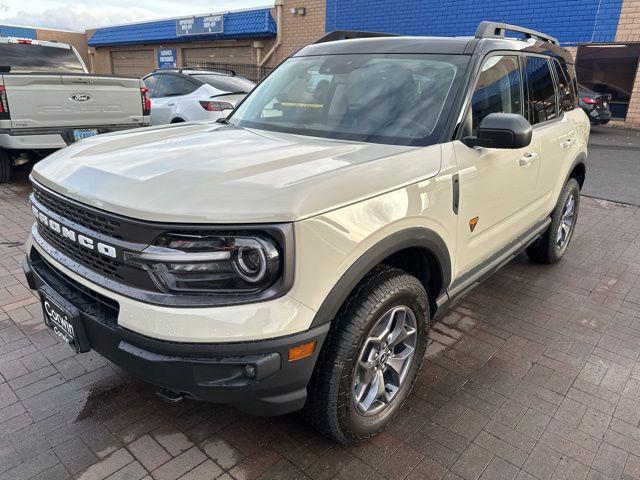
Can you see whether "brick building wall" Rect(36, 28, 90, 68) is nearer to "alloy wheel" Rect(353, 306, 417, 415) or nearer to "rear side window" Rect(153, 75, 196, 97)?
"rear side window" Rect(153, 75, 196, 97)

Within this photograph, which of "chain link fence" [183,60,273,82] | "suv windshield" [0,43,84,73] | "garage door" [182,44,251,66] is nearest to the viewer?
"suv windshield" [0,43,84,73]

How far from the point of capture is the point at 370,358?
2408 mm

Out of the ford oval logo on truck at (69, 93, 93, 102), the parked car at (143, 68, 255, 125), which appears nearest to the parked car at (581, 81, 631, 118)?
the parked car at (143, 68, 255, 125)

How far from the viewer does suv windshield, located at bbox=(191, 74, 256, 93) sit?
8898 mm

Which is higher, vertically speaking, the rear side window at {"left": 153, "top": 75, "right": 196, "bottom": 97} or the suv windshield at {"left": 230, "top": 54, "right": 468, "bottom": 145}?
the suv windshield at {"left": 230, "top": 54, "right": 468, "bottom": 145}

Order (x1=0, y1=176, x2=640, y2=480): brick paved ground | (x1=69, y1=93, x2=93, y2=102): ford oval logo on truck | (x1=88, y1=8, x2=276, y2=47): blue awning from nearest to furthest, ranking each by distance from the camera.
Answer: (x1=0, y1=176, x2=640, y2=480): brick paved ground
(x1=69, y1=93, x2=93, y2=102): ford oval logo on truck
(x1=88, y1=8, x2=276, y2=47): blue awning

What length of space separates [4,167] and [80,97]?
1.72 m

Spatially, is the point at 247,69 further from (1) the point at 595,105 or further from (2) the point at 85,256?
(2) the point at 85,256

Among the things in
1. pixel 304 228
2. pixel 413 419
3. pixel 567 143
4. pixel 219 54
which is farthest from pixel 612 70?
pixel 304 228

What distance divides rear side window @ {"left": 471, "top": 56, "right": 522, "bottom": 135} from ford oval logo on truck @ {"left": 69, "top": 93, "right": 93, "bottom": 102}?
550 cm

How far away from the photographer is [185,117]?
855cm

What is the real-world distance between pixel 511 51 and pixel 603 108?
1324cm

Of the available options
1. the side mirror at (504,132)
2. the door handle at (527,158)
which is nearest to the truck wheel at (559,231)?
the door handle at (527,158)

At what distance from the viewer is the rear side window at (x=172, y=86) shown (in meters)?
8.89
